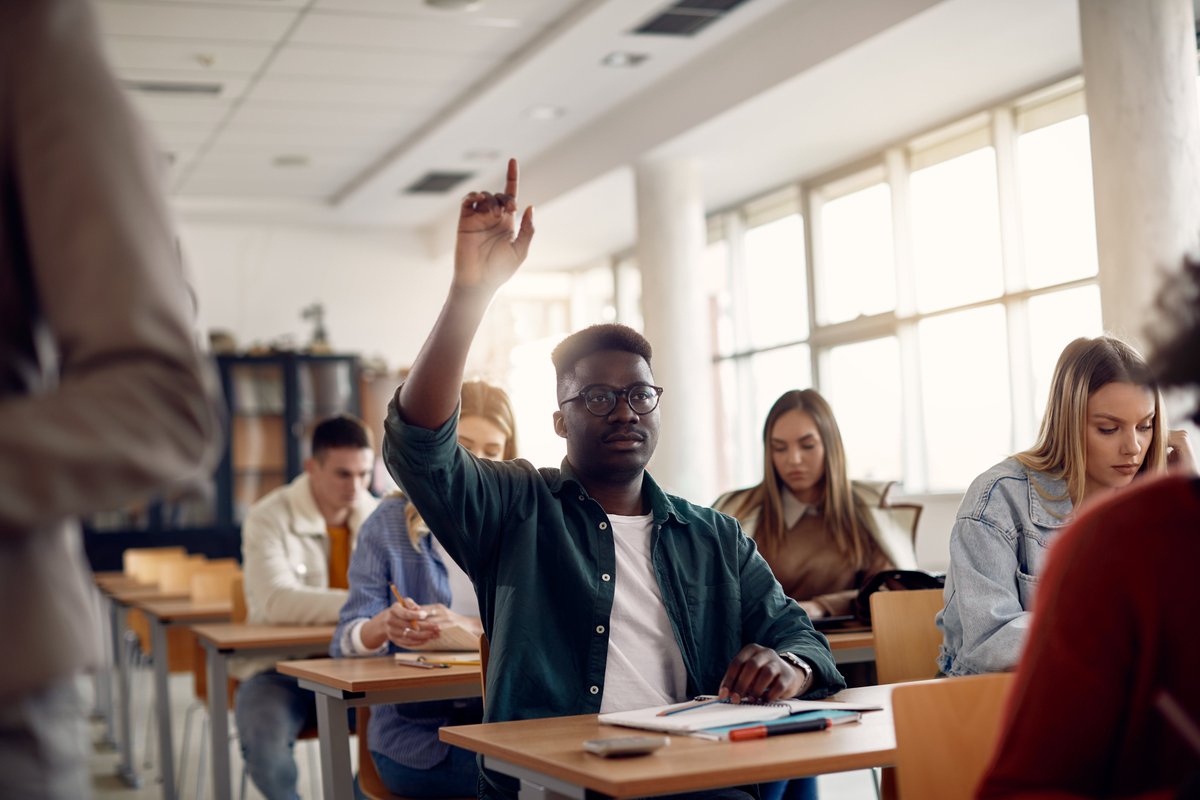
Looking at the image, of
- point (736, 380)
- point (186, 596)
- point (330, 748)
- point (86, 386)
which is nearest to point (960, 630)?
point (330, 748)

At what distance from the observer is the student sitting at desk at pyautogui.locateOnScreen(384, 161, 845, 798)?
2041 millimetres

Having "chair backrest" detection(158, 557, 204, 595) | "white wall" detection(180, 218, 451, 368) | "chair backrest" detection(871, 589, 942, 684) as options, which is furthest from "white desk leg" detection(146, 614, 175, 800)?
"white wall" detection(180, 218, 451, 368)

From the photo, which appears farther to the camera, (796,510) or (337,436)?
(337,436)

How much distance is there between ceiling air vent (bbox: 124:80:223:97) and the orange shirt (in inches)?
156

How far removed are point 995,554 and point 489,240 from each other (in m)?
1.34

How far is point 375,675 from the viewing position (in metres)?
2.68

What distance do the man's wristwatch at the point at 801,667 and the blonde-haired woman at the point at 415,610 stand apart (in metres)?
0.87

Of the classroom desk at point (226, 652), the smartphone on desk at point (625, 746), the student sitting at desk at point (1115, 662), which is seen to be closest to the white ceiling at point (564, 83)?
the classroom desk at point (226, 652)

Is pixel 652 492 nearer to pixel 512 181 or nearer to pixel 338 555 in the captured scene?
pixel 512 181

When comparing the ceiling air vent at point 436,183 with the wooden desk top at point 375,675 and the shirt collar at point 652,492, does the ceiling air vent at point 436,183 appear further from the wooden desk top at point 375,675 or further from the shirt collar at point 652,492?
the shirt collar at point 652,492

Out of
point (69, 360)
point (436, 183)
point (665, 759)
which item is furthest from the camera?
point (436, 183)

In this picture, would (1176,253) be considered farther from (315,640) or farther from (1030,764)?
(1030,764)

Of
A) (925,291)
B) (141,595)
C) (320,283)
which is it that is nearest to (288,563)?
(141,595)

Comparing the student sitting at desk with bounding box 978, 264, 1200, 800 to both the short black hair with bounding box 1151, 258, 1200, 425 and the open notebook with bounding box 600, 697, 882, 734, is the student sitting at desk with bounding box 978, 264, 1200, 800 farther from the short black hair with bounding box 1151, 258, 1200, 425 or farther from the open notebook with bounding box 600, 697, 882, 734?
the open notebook with bounding box 600, 697, 882, 734
